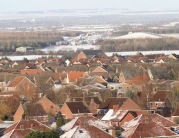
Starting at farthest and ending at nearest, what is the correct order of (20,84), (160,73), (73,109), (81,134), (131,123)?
(160,73), (20,84), (73,109), (131,123), (81,134)

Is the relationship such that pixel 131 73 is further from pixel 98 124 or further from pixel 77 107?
pixel 98 124

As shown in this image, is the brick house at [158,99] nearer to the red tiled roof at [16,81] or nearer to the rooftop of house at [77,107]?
the rooftop of house at [77,107]

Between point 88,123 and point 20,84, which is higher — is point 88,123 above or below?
above

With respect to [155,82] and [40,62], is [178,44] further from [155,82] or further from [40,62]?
[155,82]

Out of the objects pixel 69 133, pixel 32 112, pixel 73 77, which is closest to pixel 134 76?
pixel 73 77

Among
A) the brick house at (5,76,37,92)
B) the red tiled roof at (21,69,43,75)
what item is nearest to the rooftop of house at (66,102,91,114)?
the brick house at (5,76,37,92)

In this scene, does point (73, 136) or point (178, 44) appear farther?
point (178, 44)

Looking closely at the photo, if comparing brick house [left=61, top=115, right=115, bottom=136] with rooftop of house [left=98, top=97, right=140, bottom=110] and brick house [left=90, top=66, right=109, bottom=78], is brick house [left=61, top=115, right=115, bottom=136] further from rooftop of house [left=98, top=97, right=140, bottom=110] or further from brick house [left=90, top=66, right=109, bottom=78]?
brick house [left=90, top=66, right=109, bottom=78]

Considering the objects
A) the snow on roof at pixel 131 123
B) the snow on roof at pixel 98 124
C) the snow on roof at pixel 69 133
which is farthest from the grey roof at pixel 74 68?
the snow on roof at pixel 69 133

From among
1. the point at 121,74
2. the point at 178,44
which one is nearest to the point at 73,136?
the point at 121,74
